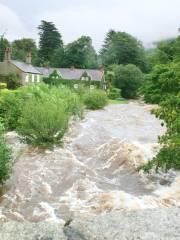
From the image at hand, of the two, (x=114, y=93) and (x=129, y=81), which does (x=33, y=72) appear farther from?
(x=129, y=81)

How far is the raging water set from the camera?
1429 centimetres

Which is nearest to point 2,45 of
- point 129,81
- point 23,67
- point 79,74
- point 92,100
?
point 79,74

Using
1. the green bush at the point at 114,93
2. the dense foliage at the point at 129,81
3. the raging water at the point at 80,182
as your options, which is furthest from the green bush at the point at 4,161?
the dense foliage at the point at 129,81

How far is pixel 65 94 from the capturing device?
3256cm

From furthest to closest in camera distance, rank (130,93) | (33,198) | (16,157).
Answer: (130,93) < (16,157) < (33,198)

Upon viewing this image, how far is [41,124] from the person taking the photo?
20750mm

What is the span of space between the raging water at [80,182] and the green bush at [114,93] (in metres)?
41.7

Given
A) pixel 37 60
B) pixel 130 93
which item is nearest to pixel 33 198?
pixel 130 93

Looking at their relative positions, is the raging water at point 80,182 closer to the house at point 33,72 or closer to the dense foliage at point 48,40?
the house at point 33,72

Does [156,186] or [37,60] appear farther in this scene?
[37,60]

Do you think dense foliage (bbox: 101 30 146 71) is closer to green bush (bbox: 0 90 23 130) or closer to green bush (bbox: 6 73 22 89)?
green bush (bbox: 6 73 22 89)

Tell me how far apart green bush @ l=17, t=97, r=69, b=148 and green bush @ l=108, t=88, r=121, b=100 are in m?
44.8

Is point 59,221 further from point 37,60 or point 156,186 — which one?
point 37,60

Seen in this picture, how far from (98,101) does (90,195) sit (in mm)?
30041
